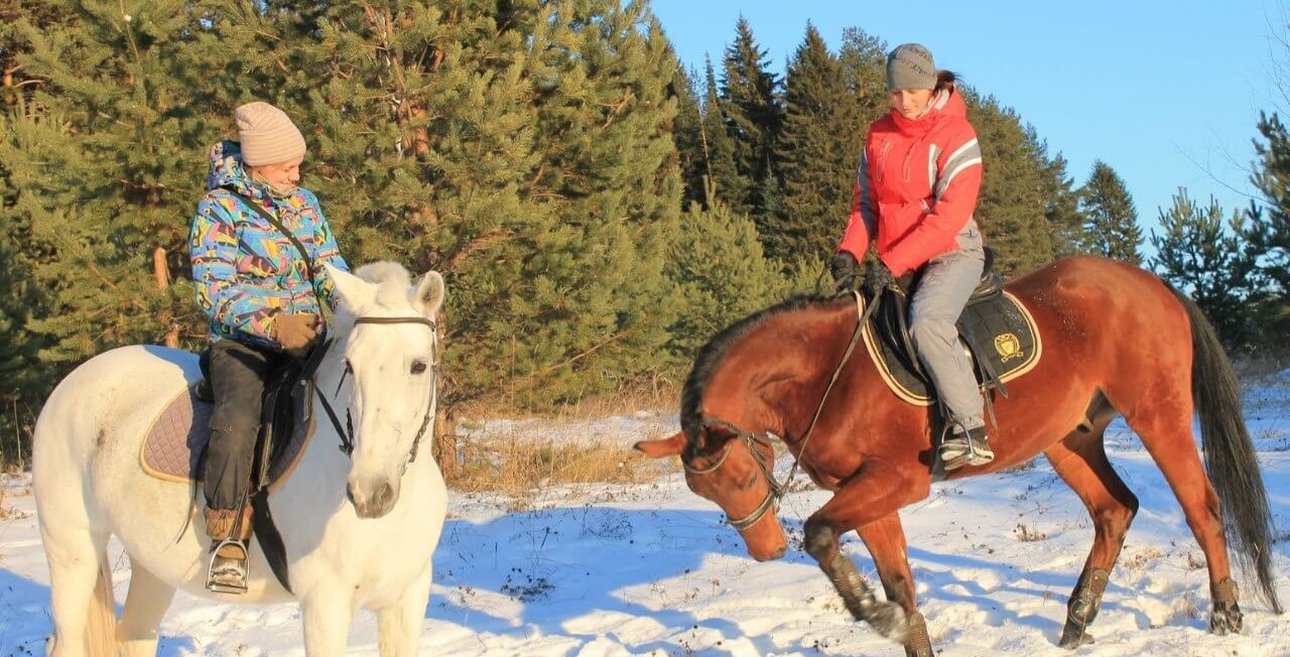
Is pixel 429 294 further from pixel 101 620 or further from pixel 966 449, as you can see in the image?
pixel 966 449

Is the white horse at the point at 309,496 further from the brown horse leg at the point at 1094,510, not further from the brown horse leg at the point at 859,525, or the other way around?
the brown horse leg at the point at 1094,510

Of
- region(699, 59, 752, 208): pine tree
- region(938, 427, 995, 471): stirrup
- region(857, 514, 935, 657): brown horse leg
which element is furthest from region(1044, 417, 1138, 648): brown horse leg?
region(699, 59, 752, 208): pine tree

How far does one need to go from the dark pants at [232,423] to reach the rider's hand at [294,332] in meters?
0.19

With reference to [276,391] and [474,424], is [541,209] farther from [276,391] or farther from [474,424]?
[276,391]

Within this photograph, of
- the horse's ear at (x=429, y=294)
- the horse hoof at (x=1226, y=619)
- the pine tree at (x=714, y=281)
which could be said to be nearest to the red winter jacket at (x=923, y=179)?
the horse hoof at (x=1226, y=619)

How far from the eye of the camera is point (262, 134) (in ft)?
12.9

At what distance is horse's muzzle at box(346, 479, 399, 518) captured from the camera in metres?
2.85

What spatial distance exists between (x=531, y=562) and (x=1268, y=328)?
66.7 feet

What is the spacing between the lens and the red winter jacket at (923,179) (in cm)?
482

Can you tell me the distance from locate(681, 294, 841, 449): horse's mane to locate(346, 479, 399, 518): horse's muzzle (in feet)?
6.84

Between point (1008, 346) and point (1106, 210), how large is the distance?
59.0m

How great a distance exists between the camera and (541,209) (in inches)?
378

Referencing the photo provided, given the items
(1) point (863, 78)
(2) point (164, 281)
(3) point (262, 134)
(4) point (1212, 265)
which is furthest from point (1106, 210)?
(3) point (262, 134)

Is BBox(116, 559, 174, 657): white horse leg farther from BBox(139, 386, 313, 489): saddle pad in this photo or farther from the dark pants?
the dark pants
